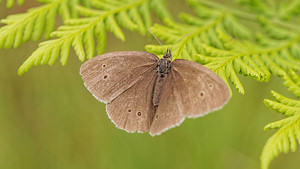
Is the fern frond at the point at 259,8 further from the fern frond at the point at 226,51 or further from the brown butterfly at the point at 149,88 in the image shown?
the brown butterfly at the point at 149,88

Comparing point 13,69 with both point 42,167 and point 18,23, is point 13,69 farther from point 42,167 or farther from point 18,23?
point 18,23

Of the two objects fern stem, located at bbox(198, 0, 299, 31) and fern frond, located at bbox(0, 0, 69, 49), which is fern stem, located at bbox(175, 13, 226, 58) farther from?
fern frond, located at bbox(0, 0, 69, 49)

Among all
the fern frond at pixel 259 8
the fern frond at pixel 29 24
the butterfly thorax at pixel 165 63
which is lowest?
the butterfly thorax at pixel 165 63

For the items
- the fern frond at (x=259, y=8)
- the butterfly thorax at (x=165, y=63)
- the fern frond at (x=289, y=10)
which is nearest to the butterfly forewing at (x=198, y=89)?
the butterfly thorax at (x=165, y=63)

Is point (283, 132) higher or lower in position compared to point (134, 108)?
lower

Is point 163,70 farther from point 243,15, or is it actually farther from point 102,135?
point 102,135

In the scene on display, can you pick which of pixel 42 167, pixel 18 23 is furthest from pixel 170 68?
pixel 42 167

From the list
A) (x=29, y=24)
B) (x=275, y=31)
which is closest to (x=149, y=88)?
(x=29, y=24)
